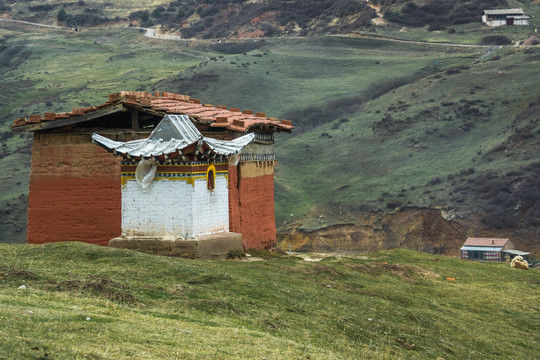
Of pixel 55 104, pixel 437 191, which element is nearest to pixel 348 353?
pixel 437 191

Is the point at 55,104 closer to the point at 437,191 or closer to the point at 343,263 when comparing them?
the point at 437,191

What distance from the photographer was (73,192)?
2273cm

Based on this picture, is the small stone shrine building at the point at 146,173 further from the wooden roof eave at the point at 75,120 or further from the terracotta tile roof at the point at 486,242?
the terracotta tile roof at the point at 486,242

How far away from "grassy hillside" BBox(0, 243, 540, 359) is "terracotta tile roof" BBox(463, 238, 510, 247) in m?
27.8

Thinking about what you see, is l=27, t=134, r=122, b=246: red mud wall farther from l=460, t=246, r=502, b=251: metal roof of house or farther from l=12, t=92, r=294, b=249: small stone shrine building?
l=460, t=246, r=502, b=251: metal roof of house

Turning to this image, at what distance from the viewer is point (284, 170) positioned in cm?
6838

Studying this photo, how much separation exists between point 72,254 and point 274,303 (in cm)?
448

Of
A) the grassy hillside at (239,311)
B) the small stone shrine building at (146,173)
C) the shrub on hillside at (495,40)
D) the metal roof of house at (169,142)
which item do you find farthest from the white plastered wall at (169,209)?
the shrub on hillside at (495,40)

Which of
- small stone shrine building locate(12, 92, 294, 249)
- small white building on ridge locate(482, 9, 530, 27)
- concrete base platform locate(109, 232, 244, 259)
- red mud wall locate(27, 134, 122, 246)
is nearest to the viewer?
concrete base platform locate(109, 232, 244, 259)

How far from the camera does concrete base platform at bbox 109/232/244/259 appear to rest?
18.8m

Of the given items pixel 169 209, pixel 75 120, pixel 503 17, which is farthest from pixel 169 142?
pixel 503 17

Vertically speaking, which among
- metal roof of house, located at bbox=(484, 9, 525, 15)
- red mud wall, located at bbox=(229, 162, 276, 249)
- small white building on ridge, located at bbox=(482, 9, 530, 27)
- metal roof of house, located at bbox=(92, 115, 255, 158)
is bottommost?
red mud wall, located at bbox=(229, 162, 276, 249)

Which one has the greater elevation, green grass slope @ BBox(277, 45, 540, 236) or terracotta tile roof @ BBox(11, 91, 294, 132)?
terracotta tile roof @ BBox(11, 91, 294, 132)

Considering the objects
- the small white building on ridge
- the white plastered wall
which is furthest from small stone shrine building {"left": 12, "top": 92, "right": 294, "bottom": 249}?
the small white building on ridge
